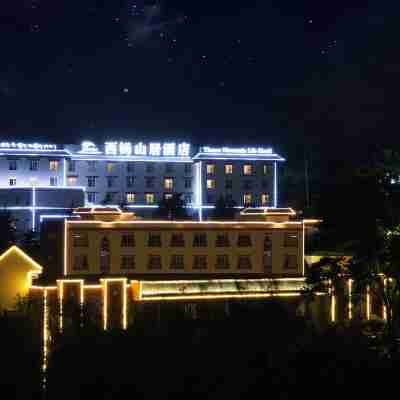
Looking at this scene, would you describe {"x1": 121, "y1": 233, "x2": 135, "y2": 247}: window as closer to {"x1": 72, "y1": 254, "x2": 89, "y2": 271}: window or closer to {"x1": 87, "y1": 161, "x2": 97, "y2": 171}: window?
{"x1": 72, "y1": 254, "x2": 89, "y2": 271}: window

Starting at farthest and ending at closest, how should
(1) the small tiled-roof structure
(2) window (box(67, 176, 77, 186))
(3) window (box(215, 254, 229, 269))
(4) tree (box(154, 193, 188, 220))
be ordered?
(2) window (box(67, 176, 77, 186)) → (4) tree (box(154, 193, 188, 220)) → (3) window (box(215, 254, 229, 269)) → (1) the small tiled-roof structure

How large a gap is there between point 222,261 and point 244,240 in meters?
0.94

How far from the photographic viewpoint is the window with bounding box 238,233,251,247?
17906 millimetres

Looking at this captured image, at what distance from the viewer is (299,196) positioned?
33656 millimetres

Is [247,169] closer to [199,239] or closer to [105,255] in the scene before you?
[199,239]

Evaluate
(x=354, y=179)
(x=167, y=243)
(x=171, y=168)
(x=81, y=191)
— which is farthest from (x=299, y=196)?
(x=354, y=179)

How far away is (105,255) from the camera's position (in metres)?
17.2

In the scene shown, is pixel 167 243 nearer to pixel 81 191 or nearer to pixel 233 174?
pixel 81 191

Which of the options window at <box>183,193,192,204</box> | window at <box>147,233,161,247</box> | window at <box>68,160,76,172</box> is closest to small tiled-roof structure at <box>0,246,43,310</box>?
window at <box>147,233,161,247</box>

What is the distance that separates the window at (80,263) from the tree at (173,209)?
34.4 feet

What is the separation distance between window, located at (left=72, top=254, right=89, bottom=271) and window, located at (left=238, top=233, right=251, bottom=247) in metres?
4.62

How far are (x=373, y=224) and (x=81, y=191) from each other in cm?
2192

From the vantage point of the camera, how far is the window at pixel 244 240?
58.7 feet

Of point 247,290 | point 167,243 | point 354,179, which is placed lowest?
point 247,290
